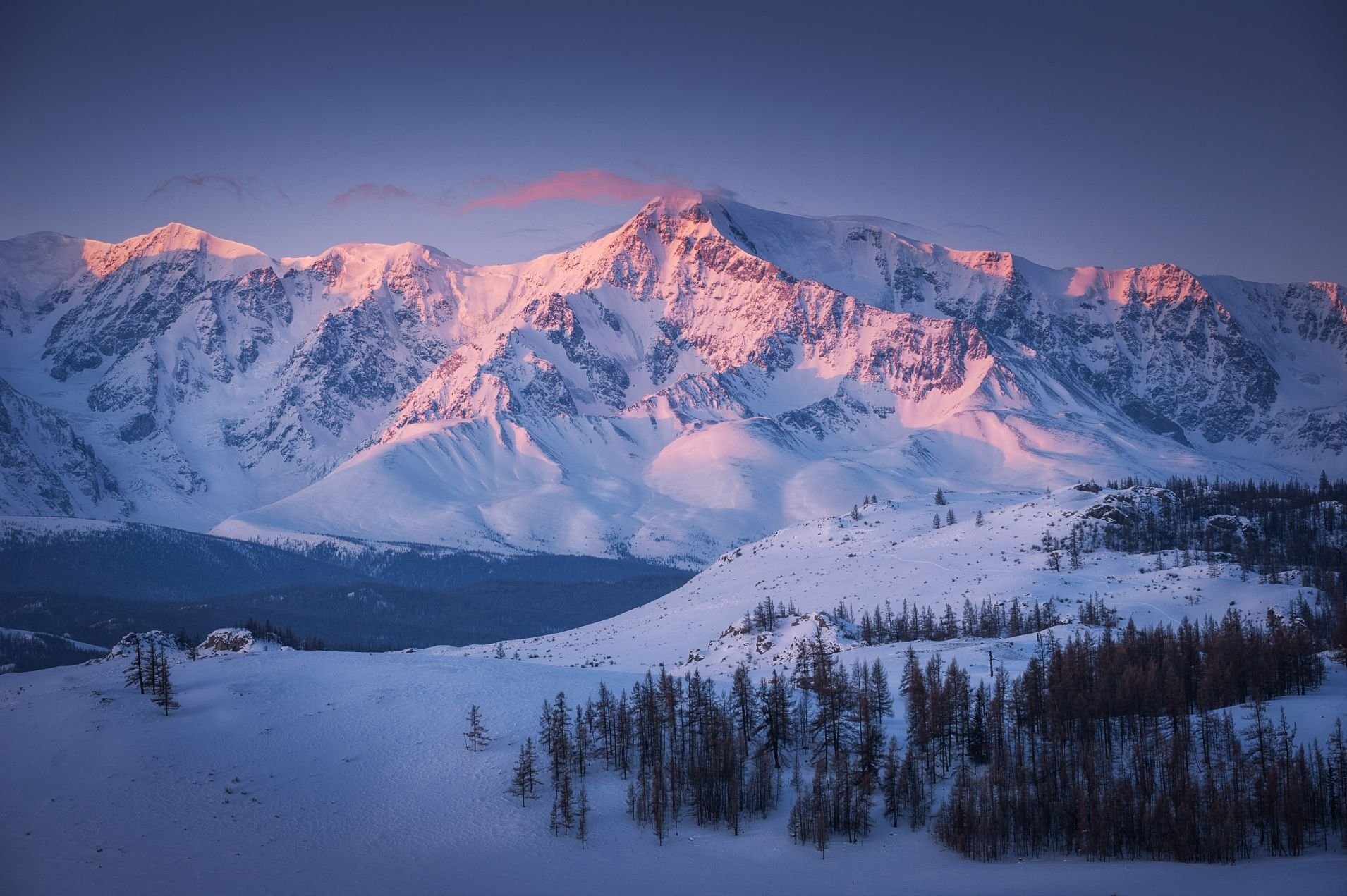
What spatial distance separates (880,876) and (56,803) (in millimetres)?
42805

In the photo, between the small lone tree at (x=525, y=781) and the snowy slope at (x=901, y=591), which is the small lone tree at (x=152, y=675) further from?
the snowy slope at (x=901, y=591)

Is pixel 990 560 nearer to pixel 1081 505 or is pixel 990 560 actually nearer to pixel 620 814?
pixel 1081 505

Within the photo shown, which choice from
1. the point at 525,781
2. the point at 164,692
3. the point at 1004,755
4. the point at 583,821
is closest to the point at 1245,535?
the point at 1004,755

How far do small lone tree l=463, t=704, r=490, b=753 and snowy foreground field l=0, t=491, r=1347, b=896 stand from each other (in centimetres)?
52

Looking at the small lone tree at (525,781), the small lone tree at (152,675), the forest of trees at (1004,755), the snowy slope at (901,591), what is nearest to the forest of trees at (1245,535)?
the snowy slope at (901,591)

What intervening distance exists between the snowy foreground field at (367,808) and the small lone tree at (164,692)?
2.47 ft

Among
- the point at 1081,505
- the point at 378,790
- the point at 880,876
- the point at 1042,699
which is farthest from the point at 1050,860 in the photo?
the point at 1081,505

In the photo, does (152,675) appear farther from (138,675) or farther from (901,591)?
(901,591)

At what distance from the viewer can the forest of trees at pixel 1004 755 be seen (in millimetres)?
61812

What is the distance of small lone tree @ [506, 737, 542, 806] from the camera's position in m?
68.9

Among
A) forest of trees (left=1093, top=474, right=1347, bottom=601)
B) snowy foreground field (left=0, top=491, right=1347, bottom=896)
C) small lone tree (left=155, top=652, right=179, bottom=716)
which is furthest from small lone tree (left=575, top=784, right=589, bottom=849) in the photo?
forest of trees (left=1093, top=474, right=1347, bottom=601)

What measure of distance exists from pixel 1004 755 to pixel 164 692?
5137 centimetres

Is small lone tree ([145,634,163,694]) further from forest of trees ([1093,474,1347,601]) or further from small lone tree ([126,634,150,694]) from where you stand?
forest of trees ([1093,474,1347,601])

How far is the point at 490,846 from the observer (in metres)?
63.0
